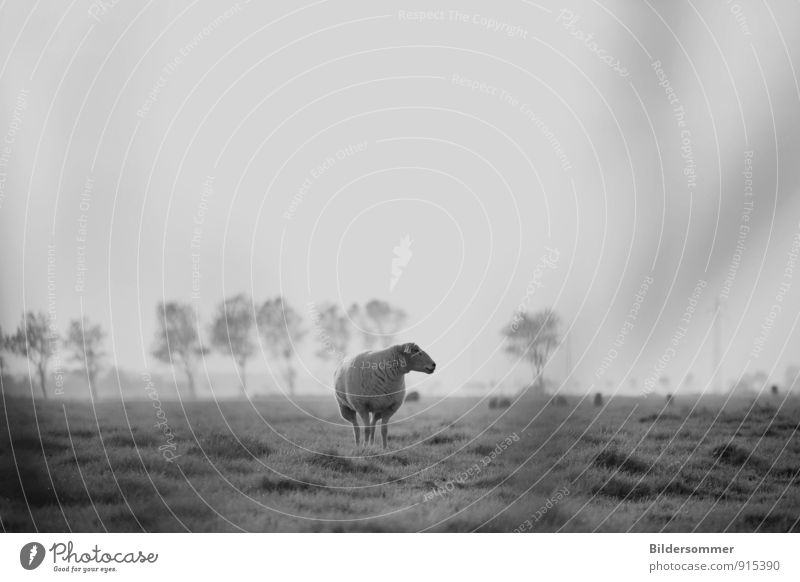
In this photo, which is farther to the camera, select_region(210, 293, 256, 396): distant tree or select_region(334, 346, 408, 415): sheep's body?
select_region(210, 293, 256, 396): distant tree

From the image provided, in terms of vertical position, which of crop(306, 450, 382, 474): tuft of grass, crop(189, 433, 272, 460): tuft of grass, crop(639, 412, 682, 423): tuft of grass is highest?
crop(639, 412, 682, 423): tuft of grass

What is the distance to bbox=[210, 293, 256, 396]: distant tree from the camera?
15.4ft

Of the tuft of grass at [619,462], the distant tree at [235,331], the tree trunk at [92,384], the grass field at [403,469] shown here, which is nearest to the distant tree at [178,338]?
the distant tree at [235,331]

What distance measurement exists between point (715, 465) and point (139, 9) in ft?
13.1

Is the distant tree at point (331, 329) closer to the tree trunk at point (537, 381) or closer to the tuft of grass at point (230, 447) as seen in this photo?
the tuft of grass at point (230, 447)

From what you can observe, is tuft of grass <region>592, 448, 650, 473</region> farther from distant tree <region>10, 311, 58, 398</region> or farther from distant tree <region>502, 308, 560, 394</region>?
distant tree <region>10, 311, 58, 398</region>

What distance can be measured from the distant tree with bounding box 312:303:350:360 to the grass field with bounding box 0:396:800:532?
0.95 feet

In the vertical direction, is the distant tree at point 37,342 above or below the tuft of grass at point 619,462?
above

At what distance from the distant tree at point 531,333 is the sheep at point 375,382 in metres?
0.48

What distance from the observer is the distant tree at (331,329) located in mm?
4711

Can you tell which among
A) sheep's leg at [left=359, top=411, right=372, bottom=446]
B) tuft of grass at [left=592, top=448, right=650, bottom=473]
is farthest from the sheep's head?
tuft of grass at [left=592, top=448, right=650, bottom=473]

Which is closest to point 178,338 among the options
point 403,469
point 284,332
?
point 284,332
